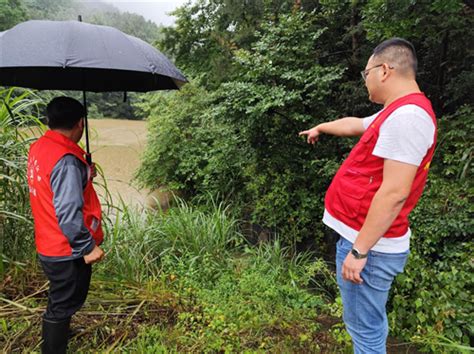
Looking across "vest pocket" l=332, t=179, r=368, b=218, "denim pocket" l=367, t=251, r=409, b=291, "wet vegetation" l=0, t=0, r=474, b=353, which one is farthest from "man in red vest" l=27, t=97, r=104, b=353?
"denim pocket" l=367, t=251, r=409, b=291

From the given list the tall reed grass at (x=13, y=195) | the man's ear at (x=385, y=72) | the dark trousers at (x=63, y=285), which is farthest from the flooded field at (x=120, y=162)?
the man's ear at (x=385, y=72)

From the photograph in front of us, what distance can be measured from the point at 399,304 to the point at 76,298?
6.77 feet

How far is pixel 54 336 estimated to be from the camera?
170cm

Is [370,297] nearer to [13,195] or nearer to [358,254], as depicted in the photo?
[358,254]

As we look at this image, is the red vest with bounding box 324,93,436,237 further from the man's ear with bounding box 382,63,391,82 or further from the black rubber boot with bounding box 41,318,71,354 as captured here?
the black rubber boot with bounding box 41,318,71,354

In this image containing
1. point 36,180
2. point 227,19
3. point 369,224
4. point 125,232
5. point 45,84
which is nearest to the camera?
point 369,224

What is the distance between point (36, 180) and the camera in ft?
5.21

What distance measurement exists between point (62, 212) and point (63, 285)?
1.47ft

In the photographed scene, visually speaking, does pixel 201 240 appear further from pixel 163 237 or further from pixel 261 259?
pixel 261 259

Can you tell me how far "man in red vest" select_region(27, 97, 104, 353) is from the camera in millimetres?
1537

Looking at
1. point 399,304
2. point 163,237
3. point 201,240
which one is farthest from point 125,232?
point 399,304

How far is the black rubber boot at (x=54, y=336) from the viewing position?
1699 mm

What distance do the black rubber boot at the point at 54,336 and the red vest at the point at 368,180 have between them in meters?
1.58

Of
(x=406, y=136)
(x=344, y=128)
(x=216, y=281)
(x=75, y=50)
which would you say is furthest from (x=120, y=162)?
(x=406, y=136)
